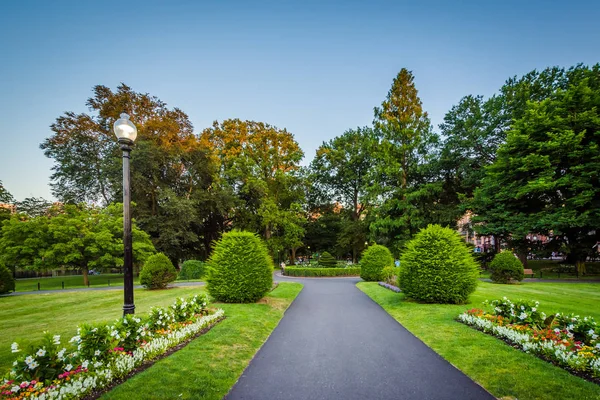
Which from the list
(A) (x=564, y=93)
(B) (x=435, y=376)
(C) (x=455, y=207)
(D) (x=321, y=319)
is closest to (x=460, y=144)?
(C) (x=455, y=207)

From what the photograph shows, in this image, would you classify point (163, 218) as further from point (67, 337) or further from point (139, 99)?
point (67, 337)

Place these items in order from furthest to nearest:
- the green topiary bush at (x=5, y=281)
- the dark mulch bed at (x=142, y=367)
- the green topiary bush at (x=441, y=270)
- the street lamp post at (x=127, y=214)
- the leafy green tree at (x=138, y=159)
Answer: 1. the leafy green tree at (x=138, y=159)
2. the green topiary bush at (x=5, y=281)
3. the green topiary bush at (x=441, y=270)
4. the street lamp post at (x=127, y=214)
5. the dark mulch bed at (x=142, y=367)

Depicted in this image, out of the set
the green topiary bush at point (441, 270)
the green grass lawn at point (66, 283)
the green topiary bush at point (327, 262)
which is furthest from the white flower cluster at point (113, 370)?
the green topiary bush at point (327, 262)

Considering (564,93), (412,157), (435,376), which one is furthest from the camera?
(412,157)

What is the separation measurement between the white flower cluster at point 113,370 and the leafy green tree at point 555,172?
81.7ft

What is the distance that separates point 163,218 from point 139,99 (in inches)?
485

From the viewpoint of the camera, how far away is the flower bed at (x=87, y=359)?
11.1 ft

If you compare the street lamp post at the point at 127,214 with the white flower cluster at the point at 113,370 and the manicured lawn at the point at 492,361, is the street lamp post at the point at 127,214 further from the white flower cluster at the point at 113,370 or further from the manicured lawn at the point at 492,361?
the manicured lawn at the point at 492,361

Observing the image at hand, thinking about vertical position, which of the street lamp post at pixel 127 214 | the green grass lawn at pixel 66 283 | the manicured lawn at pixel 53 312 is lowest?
the green grass lawn at pixel 66 283

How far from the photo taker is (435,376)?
4.47 metres

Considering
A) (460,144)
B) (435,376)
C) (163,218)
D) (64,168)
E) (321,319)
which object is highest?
(460,144)

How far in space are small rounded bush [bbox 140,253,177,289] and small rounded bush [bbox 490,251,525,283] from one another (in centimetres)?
2137

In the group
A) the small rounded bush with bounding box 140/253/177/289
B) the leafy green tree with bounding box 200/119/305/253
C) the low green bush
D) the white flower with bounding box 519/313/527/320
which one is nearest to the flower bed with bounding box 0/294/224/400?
the white flower with bounding box 519/313/527/320

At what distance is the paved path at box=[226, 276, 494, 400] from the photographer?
3.96 m
